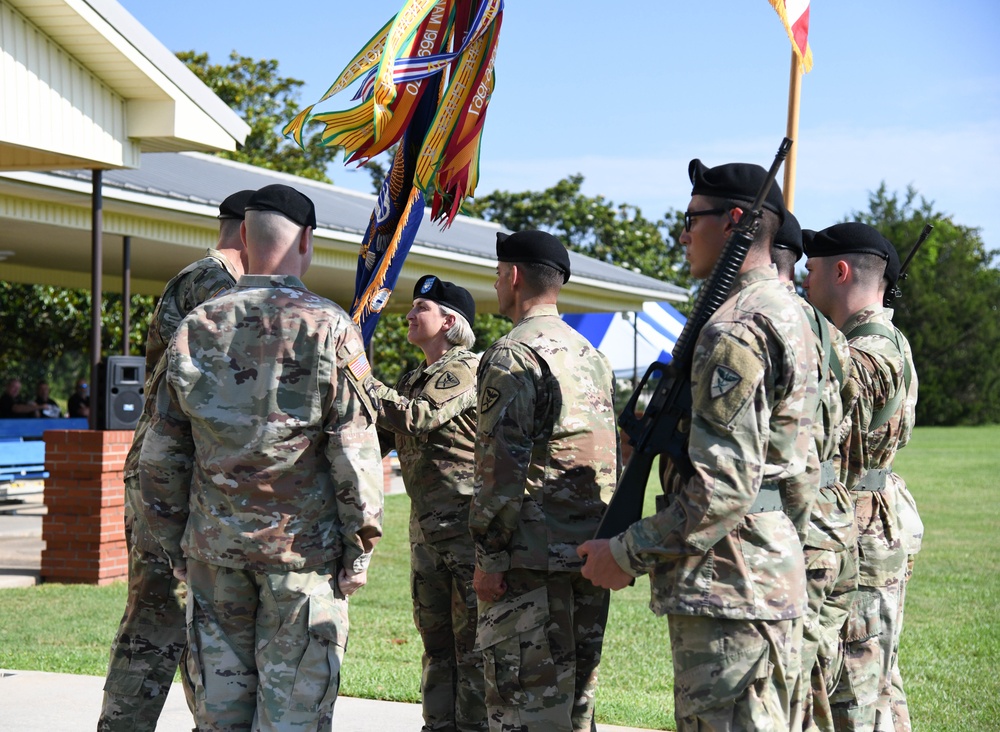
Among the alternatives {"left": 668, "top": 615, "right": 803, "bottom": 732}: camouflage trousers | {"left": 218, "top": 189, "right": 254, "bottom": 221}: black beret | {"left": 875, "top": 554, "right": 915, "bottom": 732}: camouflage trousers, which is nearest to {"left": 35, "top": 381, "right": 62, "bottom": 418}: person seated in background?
{"left": 218, "top": 189, "right": 254, "bottom": 221}: black beret

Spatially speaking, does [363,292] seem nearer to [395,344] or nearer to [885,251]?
[885,251]

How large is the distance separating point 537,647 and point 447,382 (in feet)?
5.23

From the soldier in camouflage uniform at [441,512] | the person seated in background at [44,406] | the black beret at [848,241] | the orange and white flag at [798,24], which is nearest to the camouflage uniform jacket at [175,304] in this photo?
the soldier in camouflage uniform at [441,512]

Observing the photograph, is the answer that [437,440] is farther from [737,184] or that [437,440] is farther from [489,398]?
[737,184]

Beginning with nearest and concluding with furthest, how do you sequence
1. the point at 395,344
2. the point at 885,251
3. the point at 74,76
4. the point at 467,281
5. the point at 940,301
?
the point at 885,251 → the point at 74,76 → the point at 467,281 → the point at 395,344 → the point at 940,301

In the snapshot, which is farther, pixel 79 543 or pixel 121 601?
pixel 79 543

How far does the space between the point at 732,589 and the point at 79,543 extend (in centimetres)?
799

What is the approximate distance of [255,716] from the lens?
360cm

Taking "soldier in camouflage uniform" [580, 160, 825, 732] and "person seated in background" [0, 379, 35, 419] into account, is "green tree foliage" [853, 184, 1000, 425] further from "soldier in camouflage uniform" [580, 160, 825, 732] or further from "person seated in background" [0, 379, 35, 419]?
"soldier in camouflage uniform" [580, 160, 825, 732]

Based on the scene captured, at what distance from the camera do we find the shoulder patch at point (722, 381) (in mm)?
3119

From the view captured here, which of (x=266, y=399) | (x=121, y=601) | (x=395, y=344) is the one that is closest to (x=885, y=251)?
(x=266, y=399)

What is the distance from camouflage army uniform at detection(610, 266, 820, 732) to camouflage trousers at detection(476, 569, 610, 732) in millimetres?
837

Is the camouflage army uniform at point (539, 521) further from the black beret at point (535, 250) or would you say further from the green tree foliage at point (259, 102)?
the green tree foliage at point (259, 102)

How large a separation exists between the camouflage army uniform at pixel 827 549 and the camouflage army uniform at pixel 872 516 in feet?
0.44
